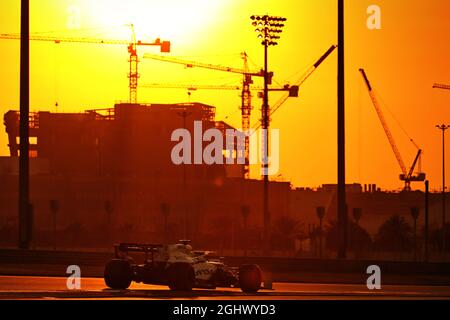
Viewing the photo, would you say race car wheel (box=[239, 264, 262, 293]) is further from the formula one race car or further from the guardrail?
the guardrail

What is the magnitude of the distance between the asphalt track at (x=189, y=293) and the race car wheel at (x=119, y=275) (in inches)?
12.2

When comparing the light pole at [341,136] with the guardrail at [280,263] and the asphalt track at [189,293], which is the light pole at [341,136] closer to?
the guardrail at [280,263]

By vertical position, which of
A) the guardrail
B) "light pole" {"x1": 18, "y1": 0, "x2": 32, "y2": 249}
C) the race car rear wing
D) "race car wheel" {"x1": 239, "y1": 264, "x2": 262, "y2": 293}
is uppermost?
"light pole" {"x1": 18, "y1": 0, "x2": 32, "y2": 249}

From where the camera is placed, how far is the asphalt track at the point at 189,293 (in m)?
33.2

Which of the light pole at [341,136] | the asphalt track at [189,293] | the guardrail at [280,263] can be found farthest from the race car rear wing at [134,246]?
the light pole at [341,136]

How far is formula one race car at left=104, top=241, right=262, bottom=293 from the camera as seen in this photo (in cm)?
3638

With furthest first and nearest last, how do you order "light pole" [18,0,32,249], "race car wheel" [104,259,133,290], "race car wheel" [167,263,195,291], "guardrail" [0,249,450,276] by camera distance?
"guardrail" [0,249,450,276]
"light pole" [18,0,32,249]
"race car wheel" [104,259,133,290]
"race car wheel" [167,263,195,291]

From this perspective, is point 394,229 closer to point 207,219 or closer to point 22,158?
point 207,219

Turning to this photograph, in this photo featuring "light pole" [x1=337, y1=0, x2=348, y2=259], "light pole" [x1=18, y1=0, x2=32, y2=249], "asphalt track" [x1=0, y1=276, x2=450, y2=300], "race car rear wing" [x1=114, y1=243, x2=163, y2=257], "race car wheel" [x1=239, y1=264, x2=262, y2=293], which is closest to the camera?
"asphalt track" [x1=0, y1=276, x2=450, y2=300]

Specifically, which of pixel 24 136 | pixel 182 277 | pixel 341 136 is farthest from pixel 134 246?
pixel 341 136

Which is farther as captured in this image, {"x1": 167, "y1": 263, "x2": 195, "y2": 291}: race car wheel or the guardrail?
the guardrail

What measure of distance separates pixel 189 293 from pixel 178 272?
907 mm

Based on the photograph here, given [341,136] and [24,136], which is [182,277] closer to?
[24,136]

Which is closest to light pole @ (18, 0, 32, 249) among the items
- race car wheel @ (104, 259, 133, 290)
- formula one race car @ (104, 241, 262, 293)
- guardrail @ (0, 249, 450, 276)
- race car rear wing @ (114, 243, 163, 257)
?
guardrail @ (0, 249, 450, 276)
